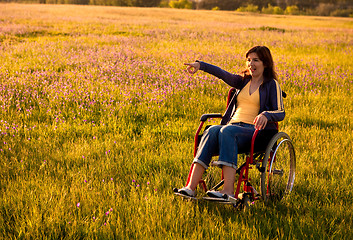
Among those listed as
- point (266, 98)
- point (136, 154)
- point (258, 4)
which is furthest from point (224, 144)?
point (258, 4)

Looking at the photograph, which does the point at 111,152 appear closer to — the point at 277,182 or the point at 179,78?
the point at 277,182

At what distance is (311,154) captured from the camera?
493cm

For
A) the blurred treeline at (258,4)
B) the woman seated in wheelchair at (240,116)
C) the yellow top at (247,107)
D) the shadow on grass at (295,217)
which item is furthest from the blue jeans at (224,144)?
the blurred treeline at (258,4)

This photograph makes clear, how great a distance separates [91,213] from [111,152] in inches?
59.7

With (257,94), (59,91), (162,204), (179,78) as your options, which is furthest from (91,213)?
(179,78)

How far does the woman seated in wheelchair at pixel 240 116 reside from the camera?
11.4 feet

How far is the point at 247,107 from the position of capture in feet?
13.5

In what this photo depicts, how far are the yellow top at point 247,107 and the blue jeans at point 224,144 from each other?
0.88ft

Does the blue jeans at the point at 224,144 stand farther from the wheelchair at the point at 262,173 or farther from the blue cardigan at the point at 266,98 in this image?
the blue cardigan at the point at 266,98

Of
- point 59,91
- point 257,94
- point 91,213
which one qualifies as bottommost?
point 91,213

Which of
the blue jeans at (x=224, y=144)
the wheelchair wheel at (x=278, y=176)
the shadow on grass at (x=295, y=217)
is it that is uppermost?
the blue jeans at (x=224, y=144)

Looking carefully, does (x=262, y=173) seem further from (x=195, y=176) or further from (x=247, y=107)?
(x=247, y=107)

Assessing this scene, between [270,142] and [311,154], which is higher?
[270,142]

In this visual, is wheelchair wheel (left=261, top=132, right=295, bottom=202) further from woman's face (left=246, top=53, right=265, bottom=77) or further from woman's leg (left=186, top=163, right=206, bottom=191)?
woman's face (left=246, top=53, right=265, bottom=77)
